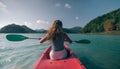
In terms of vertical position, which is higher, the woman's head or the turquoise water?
the woman's head

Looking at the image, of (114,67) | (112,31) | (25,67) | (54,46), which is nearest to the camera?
(54,46)

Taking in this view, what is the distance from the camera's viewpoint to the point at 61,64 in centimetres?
589

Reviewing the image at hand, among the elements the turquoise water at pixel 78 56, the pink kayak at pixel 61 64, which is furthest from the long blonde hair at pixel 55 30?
the turquoise water at pixel 78 56

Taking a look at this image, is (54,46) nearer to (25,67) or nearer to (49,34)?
(49,34)

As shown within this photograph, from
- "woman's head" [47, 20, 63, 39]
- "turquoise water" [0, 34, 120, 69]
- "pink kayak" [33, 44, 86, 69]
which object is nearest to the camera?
"pink kayak" [33, 44, 86, 69]

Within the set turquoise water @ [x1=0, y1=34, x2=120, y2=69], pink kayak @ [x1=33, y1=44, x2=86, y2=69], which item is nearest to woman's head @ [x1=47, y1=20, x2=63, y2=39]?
pink kayak @ [x1=33, y1=44, x2=86, y2=69]

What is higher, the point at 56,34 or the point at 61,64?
the point at 56,34

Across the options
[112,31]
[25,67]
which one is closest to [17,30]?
[112,31]

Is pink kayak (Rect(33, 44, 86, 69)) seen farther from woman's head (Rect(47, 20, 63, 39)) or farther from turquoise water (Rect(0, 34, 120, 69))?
turquoise water (Rect(0, 34, 120, 69))

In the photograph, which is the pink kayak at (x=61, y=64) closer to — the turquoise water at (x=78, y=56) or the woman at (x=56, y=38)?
the woman at (x=56, y=38)

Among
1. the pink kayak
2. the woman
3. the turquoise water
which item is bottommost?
the turquoise water

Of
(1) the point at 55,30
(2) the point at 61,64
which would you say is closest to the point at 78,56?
(2) the point at 61,64

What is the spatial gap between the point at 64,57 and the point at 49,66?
3.28 feet

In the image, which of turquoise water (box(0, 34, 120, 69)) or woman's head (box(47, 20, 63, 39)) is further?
turquoise water (box(0, 34, 120, 69))
